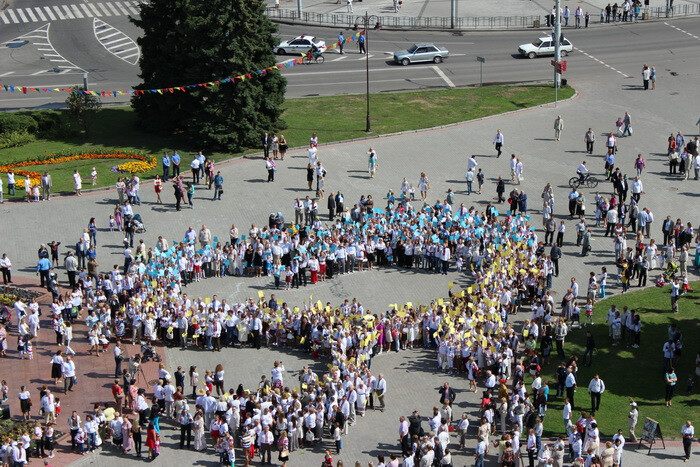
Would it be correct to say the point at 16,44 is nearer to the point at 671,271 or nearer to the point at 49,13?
the point at 49,13

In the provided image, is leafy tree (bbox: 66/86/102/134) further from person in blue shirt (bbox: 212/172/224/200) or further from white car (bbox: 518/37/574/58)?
white car (bbox: 518/37/574/58)

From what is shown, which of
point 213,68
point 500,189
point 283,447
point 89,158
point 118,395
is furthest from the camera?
point 89,158

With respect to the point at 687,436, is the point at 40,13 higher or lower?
higher

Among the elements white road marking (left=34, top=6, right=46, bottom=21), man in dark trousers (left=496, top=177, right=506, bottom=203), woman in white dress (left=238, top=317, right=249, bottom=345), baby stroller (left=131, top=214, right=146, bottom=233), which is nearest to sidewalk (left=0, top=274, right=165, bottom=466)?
woman in white dress (left=238, top=317, right=249, bottom=345)

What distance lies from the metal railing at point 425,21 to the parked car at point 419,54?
8.55 meters

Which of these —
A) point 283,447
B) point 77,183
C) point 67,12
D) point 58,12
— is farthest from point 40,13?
point 283,447

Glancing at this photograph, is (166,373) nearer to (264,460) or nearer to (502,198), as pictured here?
(264,460)

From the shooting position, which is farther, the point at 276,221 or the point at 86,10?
the point at 86,10

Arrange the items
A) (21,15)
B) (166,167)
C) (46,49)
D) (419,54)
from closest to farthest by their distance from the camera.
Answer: (166,167), (419,54), (46,49), (21,15)

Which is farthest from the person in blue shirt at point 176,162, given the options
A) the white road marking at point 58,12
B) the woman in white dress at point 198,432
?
the white road marking at point 58,12

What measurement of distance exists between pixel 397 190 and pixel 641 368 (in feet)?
60.3

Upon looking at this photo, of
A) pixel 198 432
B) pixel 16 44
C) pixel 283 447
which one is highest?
pixel 16 44

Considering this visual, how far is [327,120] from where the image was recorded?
198 ft

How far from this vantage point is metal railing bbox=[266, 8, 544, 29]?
8031 cm
